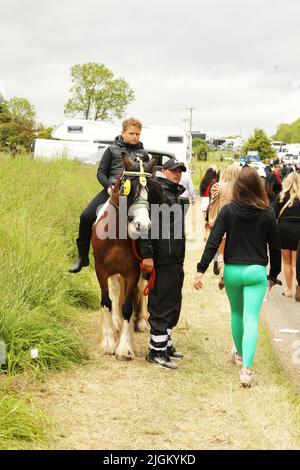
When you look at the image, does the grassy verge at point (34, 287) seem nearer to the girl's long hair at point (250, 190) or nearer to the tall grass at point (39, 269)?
the tall grass at point (39, 269)

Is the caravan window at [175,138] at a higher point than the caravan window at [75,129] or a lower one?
lower

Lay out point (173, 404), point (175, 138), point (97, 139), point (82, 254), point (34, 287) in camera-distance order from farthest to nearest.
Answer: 1. point (97, 139)
2. point (175, 138)
3. point (82, 254)
4. point (34, 287)
5. point (173, 404)

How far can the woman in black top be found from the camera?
11.1m

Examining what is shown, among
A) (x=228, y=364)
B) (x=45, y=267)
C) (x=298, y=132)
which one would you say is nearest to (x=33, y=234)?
(x=45, y=267)

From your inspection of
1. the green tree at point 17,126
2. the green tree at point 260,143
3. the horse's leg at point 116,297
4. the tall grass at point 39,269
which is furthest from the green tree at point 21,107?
the horse's leg at point 116,297

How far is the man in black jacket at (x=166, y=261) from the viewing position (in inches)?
278

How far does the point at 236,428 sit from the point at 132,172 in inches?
106

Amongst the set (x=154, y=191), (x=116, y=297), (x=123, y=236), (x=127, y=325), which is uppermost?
(x=154, y=191)

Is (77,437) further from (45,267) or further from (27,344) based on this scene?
(45,267)

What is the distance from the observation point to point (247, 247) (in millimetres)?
6453

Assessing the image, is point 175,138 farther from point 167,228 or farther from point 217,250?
point 167,228

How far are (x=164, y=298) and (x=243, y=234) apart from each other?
3.87 feet

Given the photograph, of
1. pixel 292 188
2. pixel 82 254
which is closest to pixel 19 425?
pixel 82 254

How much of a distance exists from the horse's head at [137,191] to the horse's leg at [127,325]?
2.11ft
